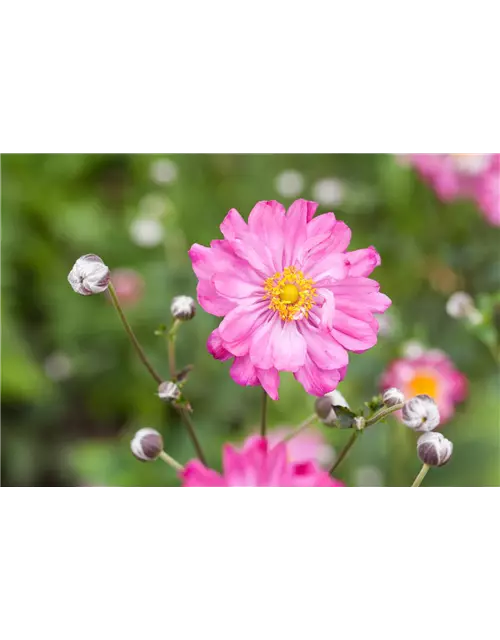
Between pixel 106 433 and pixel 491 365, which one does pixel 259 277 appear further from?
pixel 106 433

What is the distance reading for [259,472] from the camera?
2.99 feet

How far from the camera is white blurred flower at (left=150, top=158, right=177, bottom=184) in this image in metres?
2.01

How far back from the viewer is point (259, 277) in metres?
0.81

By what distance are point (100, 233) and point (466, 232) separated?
1.11m

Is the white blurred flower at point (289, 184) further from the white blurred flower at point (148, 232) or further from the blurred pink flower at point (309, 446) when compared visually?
the blurred pink flower at point (309, 446)

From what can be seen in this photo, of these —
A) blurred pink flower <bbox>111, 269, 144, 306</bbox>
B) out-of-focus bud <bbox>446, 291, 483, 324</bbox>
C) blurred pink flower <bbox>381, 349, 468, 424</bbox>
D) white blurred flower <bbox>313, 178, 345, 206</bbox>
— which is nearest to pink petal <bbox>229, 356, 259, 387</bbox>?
out-of-focus bud <bbox>446, 291, 483, 324</bbox>

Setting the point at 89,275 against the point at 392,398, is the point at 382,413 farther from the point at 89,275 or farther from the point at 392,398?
the point at 89,275

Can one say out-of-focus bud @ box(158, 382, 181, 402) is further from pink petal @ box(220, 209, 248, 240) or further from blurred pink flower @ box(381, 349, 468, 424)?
blurred pink flower @ box(381, 349, 468, 424)

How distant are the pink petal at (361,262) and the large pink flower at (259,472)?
0.28 metres

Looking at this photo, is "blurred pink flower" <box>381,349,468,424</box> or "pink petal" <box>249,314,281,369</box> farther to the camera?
"blurred pink flower" <box>381,349,468,424</box>

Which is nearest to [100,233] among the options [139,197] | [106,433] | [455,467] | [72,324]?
[139,197]

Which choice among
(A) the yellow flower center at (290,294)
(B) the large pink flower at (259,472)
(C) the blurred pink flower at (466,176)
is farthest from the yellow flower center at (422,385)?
(A) the yellow flower center at (290,294)

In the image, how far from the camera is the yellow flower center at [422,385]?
1.42 meters

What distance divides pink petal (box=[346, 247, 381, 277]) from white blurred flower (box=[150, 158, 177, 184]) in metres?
1.34
